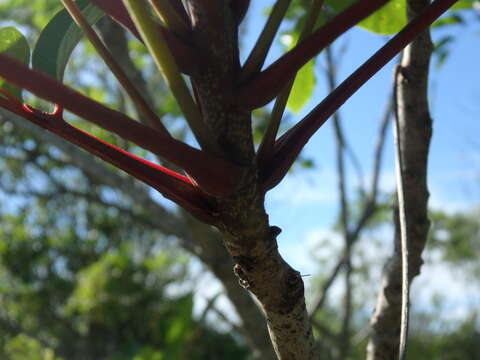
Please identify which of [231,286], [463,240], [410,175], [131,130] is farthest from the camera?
[463,240]

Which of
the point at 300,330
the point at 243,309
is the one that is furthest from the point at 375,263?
the point at 300,330

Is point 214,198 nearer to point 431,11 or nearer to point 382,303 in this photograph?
point 431,11

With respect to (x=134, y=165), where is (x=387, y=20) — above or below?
above

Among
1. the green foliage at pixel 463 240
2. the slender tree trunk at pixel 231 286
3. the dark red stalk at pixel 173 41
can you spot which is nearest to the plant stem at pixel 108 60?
the dark red stalk at pixel 173 41

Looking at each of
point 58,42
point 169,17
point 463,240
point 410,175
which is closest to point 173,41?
point 169,17

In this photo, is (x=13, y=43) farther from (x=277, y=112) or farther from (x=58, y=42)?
(x=277, y=112)

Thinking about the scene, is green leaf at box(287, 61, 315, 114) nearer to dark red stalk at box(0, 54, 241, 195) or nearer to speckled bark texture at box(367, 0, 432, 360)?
speckled bark texture at box(367, 0, 432, 360)

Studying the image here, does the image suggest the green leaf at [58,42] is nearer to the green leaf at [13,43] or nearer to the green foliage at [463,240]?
the green leaf at [13,43]
